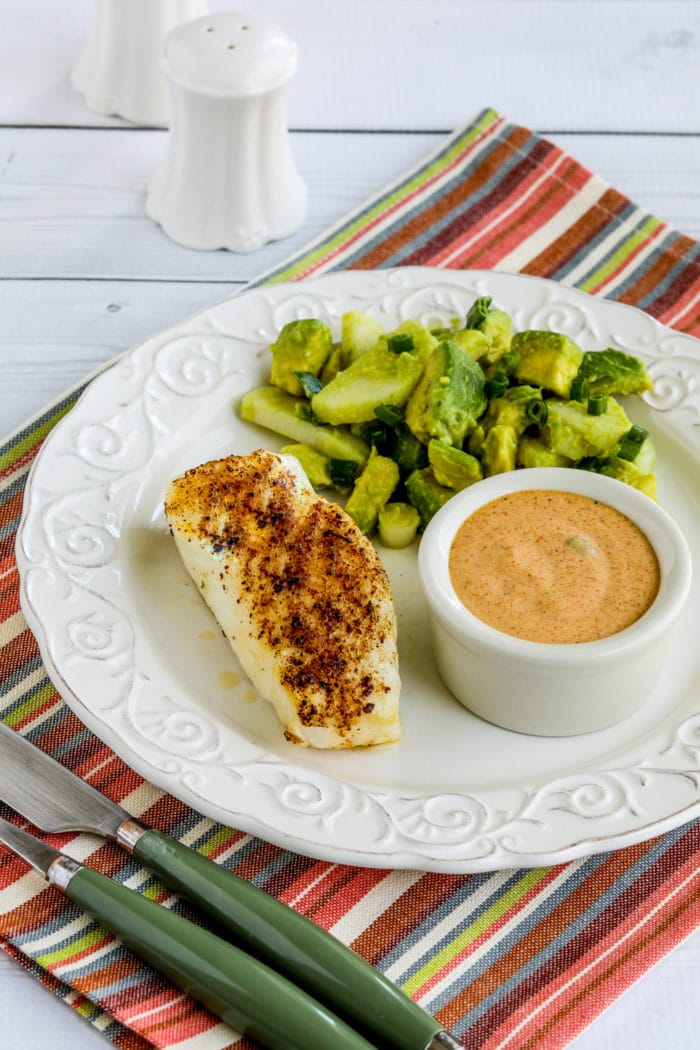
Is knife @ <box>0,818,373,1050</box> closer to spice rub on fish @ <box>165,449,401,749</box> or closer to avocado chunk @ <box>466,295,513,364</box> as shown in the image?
spice rub on fish @ <box>165,449,401,749</box>

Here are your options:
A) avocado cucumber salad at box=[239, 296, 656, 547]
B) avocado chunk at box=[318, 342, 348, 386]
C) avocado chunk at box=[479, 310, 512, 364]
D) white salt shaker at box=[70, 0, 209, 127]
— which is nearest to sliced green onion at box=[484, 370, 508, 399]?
avocado cucumber salad at box=[239, 296, 656, 547]

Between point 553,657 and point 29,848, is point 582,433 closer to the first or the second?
point 553,657

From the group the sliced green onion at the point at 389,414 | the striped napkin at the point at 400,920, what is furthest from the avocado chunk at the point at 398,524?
the striped napkin at the point at 400,920

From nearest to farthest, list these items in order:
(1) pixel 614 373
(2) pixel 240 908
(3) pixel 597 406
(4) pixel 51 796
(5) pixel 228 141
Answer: (2) pixel 240 908 → (4) pixel 51 796 → (3) pixel 597 406 → (1) pixel 614 373 → (5) pixel 228 141

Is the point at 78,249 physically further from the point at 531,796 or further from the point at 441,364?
the point at 531,796

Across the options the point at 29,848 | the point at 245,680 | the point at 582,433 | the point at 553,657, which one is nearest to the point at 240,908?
the point at 29,848

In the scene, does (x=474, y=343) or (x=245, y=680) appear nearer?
(x=245, y=680)
